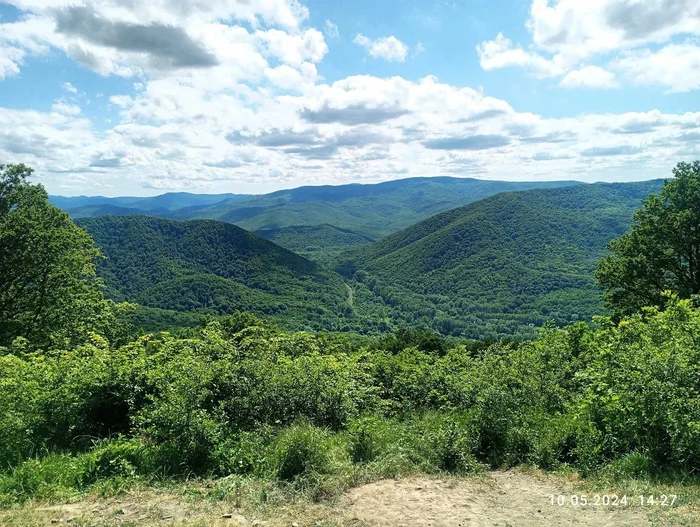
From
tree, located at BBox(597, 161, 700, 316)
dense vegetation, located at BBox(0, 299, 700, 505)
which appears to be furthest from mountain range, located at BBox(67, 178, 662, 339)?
dense vegetation, located at BBox(0, 299, 700, 505)

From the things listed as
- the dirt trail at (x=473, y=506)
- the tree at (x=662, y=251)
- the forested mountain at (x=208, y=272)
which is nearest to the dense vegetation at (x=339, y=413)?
the dirt trail at (x=473, y=506)

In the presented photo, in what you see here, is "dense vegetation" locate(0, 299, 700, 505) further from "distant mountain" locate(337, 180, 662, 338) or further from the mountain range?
"distant mountain" locate(337, 180, 662, 338)

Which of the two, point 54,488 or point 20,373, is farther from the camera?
point 20,373

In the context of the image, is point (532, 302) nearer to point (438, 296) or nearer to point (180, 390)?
point (438, 296)

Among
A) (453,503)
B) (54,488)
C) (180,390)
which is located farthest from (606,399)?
(54,488)

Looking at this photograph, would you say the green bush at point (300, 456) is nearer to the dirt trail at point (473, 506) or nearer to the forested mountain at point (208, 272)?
the dirt trail at point (473, 506)

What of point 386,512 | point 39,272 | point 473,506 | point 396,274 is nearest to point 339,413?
point 386,512
